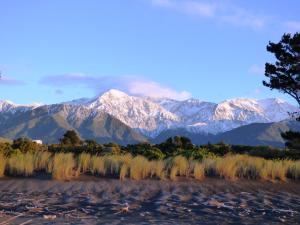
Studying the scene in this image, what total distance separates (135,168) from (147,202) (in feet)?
15.9

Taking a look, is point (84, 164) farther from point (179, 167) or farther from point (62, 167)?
point (179, 167)

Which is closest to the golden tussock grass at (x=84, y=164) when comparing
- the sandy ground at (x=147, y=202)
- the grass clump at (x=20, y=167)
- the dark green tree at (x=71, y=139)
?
the sandy ground at (x=147, y=202)

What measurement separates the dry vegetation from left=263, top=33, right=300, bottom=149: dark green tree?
49.4 ft

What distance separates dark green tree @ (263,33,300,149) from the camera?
39594 millimetres

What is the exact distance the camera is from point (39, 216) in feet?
47.6

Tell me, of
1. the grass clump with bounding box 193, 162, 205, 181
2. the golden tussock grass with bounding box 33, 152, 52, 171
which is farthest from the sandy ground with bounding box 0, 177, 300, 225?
the golden tussock grass with bounding box 33, 152, 52, 171

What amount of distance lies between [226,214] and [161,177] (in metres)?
6.78

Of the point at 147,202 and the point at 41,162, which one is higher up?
the point at 41,162

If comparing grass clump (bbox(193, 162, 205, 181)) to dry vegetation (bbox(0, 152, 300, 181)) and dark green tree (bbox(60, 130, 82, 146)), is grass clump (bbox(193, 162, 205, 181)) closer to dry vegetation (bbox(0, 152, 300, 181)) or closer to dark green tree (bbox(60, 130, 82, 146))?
dry vegetation (bbox(0, 152, 300, 181))

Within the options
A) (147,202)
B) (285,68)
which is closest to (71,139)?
(285,68)

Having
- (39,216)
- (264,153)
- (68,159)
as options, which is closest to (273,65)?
(264,153)

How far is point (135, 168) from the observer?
22.2 meters

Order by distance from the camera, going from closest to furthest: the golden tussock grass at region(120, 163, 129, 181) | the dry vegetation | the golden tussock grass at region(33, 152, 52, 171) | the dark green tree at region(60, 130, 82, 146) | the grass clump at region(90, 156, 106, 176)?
1. the golden tussock grass at region(120, 163, 129, 181)
2. the dry vegetation
3. the grass clump at region(90, 156, 106, 176)
4. the golden tussock grass at region(33, 152, 52, 171)
5. the dark green tree at region(60, 130, 82, 146)

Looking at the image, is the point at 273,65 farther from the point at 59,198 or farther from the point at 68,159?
the point at 59,198
